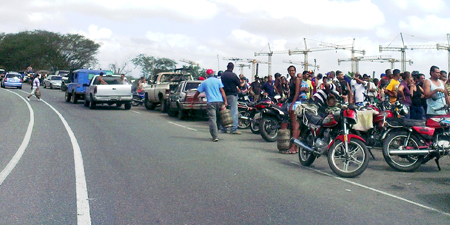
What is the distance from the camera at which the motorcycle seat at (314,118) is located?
905cm

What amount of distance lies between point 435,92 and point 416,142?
1.92 m

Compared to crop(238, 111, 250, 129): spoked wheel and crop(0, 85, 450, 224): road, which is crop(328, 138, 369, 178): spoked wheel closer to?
crop(0, 85, 450, 224): road

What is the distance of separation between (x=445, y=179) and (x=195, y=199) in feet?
13.8

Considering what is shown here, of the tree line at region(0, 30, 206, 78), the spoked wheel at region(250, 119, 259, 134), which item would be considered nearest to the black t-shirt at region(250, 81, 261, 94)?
the spoked wheel at region(250, 119, 259, 134)

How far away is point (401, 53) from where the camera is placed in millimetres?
142125

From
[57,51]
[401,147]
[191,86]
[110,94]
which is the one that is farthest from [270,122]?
[57,51]

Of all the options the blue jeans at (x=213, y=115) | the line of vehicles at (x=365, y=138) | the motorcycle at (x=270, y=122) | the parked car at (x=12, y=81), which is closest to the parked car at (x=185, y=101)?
the blue jeans at (x=213, y=115)

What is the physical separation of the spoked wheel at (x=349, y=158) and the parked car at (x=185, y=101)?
33.9 ft

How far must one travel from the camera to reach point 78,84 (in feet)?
89.9

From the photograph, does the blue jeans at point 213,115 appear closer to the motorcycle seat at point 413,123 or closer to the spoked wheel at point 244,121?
the spoked wheel at point 244,121

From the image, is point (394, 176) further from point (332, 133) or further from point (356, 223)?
point (356, 223)

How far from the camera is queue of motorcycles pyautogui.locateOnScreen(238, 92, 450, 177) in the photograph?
808 centimetres

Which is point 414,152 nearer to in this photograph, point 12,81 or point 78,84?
point 78,84

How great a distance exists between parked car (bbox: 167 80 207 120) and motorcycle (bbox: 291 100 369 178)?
885 cm
